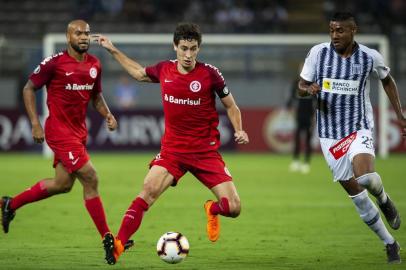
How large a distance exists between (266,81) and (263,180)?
830cm

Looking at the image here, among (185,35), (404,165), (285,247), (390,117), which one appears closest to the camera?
(185,35)

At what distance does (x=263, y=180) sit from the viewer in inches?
687

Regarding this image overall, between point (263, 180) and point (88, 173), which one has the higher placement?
point (88, 173)

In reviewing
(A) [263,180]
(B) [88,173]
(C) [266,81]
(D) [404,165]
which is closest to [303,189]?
(A) [263,180]

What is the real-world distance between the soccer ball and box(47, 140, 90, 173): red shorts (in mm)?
1397

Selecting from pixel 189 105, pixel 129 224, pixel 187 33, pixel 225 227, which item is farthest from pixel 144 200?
pixel 225 227

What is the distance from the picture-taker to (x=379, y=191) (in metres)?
8.44

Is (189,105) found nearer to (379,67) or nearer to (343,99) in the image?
(343,99)

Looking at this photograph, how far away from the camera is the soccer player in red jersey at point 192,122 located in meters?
8.26

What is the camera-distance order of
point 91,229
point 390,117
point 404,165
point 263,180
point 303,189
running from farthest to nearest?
point 390,117
point 404,165
point 263,180
point 303,189
point 91,229

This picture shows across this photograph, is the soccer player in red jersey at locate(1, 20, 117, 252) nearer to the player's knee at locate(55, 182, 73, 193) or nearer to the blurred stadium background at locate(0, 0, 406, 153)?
the player's knee at locate(55, 182, 73, 193)

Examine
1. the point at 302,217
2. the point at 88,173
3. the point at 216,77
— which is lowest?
the point at 302,217

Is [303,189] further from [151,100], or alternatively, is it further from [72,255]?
[151,100]

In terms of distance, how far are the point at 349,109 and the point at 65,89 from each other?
110 inches
